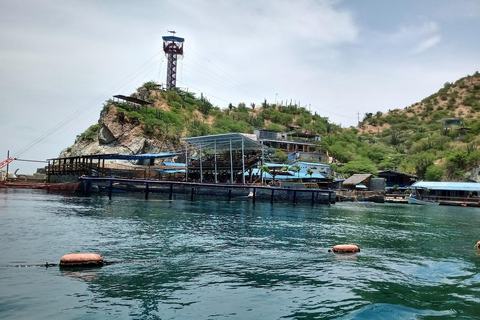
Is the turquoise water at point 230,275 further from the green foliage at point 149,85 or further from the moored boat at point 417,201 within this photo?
the green foliage at point 149,85

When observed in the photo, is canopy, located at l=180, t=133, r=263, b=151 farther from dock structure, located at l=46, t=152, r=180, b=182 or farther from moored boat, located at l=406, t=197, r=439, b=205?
moored boat, located at l=406, t=197, r=439, b=205

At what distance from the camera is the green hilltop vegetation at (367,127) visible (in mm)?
78013

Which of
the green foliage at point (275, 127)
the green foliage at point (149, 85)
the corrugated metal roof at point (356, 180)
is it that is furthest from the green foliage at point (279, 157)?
the green foliage at point (149, 85)

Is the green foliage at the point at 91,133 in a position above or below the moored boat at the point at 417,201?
above

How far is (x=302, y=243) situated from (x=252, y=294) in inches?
372

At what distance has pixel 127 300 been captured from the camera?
10.2 meters

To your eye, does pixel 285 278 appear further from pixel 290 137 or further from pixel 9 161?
pixel 290 137

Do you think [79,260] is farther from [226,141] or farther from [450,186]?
[450,186]

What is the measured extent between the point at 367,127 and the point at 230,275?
407 ft

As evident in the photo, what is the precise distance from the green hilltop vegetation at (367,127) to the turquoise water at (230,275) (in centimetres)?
5710

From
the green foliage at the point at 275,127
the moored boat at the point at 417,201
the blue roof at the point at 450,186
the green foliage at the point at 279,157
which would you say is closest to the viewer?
the moored boat at the point at 417,201

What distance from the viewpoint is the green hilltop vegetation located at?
78.0m

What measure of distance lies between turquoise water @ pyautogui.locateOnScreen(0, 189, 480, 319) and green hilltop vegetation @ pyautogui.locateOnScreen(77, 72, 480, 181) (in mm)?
57103

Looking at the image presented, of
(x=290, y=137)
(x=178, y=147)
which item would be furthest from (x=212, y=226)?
(x=290, y=137)
